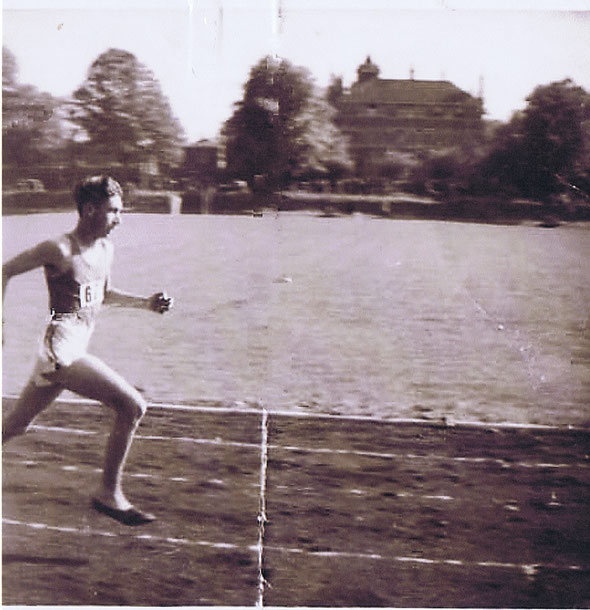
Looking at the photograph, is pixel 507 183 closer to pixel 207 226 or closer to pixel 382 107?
pixel 382 107

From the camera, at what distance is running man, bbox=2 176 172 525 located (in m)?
3.33

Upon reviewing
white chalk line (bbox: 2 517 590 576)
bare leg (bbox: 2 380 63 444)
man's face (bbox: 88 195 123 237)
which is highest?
man's face (bbox: 88 195 123 237)

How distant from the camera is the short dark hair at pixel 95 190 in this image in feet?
11.0

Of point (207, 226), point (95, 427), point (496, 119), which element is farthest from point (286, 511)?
point (496, 119)

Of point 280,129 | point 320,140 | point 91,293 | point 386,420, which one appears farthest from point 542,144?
point 91,293

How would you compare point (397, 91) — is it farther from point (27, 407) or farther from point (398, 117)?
point (27, 407)

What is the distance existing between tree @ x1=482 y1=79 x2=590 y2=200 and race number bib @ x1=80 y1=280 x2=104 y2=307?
4.72 ft

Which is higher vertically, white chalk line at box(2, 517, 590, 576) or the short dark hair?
the short dark hair

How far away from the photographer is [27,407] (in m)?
3.39

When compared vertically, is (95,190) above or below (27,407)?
above

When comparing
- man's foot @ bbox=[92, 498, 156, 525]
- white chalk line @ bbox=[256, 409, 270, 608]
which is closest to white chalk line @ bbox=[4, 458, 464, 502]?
white chalk line @ bbox=[256, 409, 270, 608]

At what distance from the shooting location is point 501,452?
3387mm

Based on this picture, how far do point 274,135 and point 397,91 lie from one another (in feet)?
1.53

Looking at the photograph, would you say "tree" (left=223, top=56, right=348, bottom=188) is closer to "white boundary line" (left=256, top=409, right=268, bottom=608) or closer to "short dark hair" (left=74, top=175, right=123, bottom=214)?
"short dark hair" (left=74, top=175, right=123, bottom=214)
